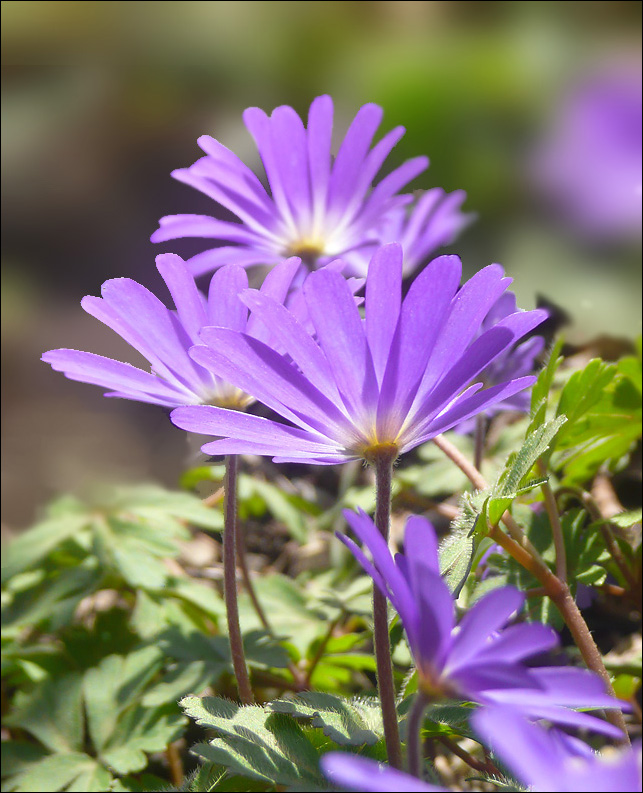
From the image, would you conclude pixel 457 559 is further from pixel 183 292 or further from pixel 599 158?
pixel 599 158

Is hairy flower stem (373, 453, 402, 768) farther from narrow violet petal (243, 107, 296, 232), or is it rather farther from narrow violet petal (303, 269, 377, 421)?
narrow violet petal (243, 107, 296, 232)

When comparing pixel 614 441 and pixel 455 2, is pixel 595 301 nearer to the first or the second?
pixel 614 441

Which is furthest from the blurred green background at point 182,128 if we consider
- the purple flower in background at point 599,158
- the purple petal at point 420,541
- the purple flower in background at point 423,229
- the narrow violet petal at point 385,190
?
the purple petal at point 420,541

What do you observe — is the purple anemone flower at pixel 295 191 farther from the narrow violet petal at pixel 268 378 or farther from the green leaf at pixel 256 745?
the green leaf at pixel 256 745

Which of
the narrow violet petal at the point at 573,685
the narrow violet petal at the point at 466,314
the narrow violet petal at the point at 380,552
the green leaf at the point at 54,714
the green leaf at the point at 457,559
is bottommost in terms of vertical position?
the green leaf at the point at 54,714

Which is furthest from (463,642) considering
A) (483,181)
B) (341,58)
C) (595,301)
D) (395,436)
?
(341,58)
